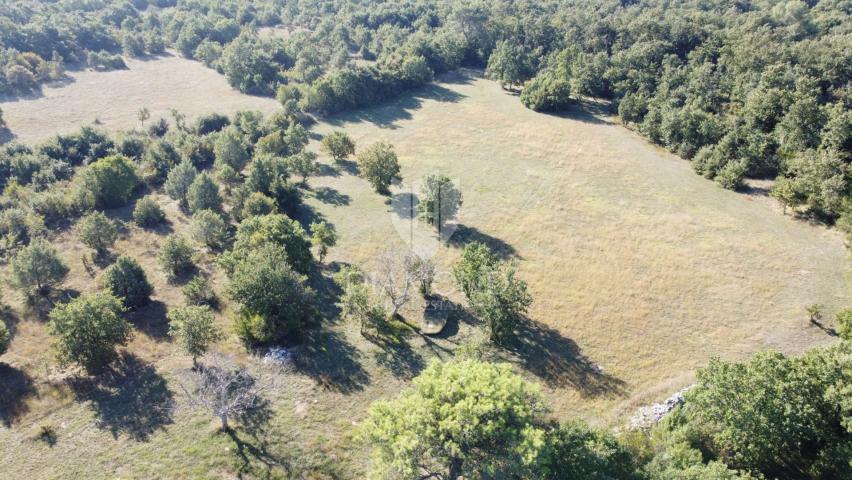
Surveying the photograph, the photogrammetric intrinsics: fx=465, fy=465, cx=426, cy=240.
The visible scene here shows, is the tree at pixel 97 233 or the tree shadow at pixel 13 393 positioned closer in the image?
the tree shadow at pixel 13 393

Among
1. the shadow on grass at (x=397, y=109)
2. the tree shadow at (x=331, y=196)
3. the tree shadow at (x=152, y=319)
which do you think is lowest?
the tree shadow at (x=152, y=319)

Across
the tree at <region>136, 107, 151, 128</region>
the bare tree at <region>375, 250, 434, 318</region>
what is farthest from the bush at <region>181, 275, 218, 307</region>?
the tree at <region>136, 107, 151, 128</region>

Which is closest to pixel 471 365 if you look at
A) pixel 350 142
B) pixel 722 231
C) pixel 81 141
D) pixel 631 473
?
pixel 631 473

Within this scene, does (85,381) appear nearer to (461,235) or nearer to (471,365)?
(471,365)

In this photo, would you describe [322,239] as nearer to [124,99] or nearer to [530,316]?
[530,316]

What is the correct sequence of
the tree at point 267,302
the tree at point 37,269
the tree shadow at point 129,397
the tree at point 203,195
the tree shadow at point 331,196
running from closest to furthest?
the tree shadow at point 129,397, the tree at point 267,302, the tree at point 37,269, the tree at point 203,195, the tree shadow at point 331,196

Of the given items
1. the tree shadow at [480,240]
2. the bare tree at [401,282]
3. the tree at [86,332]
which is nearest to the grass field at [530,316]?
the tree shadow at [480,240]

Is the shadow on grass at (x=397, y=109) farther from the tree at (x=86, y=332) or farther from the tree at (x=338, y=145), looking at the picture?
the tree at (x=86, y=332)
